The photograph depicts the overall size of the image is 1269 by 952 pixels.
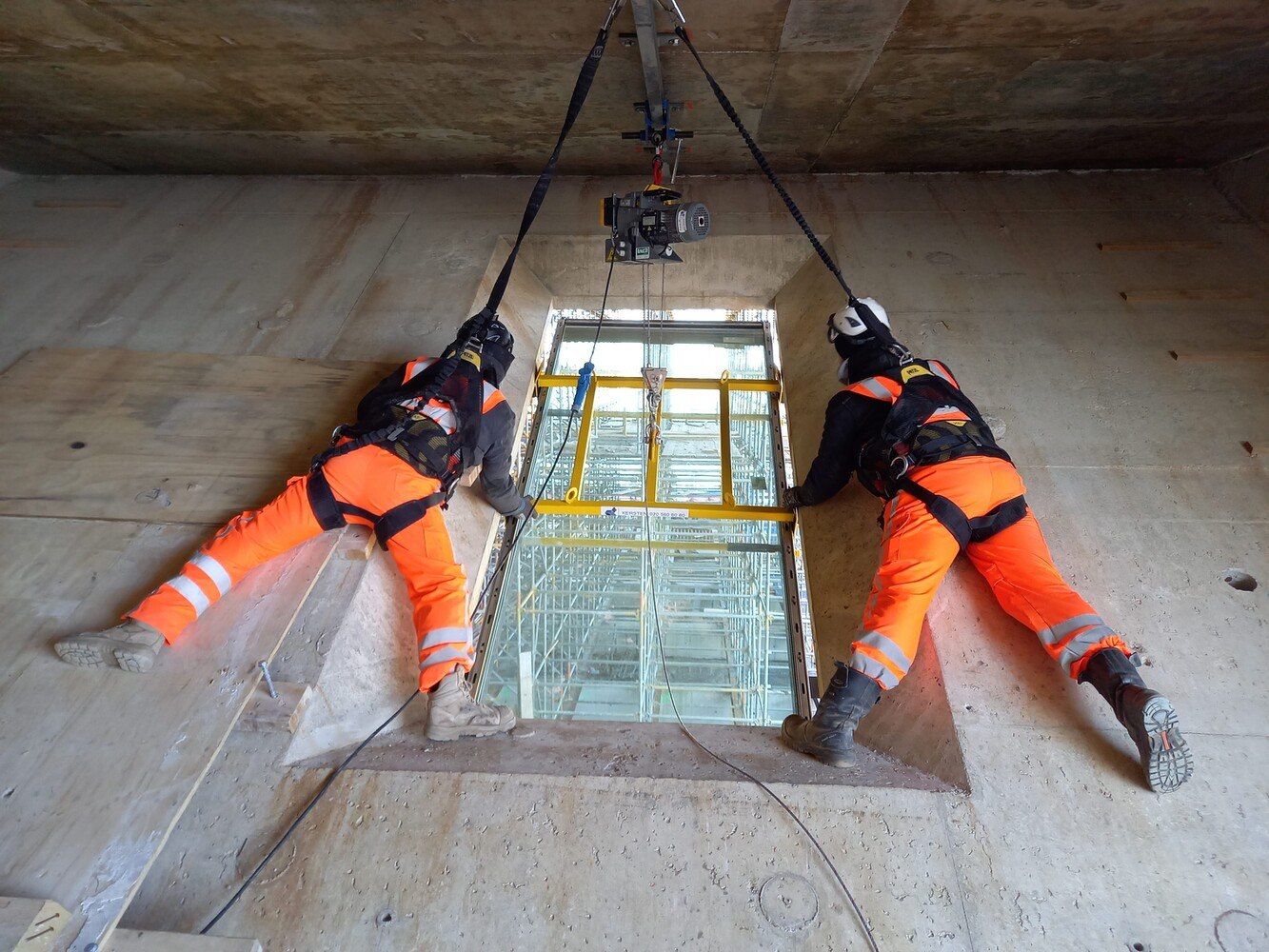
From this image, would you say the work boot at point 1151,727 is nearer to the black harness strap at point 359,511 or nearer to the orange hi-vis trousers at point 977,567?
the orange hi-vis trousers at point 977,567

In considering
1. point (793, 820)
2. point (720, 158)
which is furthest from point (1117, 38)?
point (793, 820)

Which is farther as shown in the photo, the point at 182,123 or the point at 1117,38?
the point at 182,123

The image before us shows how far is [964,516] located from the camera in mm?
2436

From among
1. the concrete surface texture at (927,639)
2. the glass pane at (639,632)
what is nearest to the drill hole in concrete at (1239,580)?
the concrete surface texture at (927,639)

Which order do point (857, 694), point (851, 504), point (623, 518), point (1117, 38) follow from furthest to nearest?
1. point (623, 518)
2. point (1117, 38)
3. point (851, 504)
4. point (857, 694)

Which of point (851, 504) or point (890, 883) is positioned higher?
point (851, 504)

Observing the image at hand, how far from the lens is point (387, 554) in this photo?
9.64ft

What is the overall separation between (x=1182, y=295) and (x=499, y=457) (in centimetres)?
447

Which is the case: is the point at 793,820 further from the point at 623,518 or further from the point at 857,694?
the point at 623,518

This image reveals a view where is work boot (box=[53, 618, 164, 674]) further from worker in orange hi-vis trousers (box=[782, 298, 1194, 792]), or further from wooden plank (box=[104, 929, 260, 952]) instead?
worker in orange hi-vis trousers (box=[782, 298, 1194, 792])

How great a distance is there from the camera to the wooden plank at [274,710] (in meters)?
2.30

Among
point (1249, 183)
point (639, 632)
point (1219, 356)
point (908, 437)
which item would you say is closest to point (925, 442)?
point (908, 437)

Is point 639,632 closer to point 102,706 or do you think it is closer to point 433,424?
point 433,424

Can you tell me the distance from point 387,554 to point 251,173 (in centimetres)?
470
